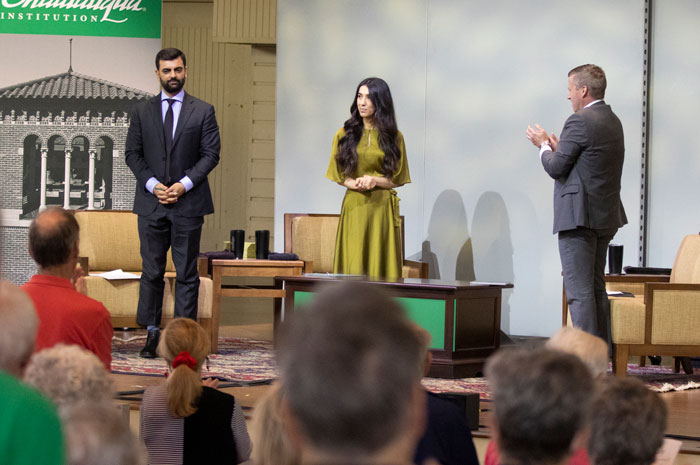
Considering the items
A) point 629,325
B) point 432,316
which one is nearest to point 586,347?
point 629,325

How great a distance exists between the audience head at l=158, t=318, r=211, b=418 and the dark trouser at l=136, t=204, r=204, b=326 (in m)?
2.51

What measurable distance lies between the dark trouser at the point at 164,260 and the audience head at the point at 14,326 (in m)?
4.04

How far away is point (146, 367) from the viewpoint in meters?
4.96

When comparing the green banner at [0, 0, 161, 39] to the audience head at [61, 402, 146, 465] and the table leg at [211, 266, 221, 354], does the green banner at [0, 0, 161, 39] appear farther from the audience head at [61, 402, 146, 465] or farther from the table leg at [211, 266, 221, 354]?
the audience head at [61, 402, 146, 465]

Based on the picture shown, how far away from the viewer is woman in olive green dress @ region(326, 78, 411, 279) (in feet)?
18.4

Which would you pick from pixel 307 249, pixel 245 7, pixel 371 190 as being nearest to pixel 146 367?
pixel 371 190

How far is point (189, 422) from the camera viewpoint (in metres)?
2.67

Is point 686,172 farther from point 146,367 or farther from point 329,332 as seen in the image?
point 329,332

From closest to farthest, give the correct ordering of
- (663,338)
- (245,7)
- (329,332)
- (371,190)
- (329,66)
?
(329,332), (663,338), (371,190), (329,66), (245,7)

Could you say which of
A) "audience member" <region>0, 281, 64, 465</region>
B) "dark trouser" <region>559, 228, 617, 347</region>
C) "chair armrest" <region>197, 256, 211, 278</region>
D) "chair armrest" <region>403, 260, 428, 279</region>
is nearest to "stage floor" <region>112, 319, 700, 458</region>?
"dark trouser" <region>559, 228, 617, 347</region>

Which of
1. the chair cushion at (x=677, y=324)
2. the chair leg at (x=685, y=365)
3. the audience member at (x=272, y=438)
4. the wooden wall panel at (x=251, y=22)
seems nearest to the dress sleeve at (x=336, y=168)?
the chair cushion at (x=677, y=324)

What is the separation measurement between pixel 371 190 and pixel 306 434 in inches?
192

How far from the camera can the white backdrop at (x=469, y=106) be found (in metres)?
6.76

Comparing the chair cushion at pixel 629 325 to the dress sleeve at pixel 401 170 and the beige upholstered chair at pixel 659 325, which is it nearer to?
the beige upholstered chair at pixel 659 325
